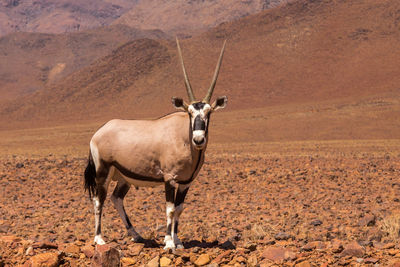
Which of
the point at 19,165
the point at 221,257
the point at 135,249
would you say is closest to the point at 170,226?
the point at 135,249

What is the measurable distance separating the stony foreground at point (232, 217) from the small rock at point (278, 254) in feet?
0.04

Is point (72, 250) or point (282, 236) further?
point (282, 236)

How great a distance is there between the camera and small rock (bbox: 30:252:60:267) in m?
5.66

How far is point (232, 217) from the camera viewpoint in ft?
31.5

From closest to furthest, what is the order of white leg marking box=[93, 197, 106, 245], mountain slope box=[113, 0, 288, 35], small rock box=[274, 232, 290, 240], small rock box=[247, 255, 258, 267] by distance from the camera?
small rock box=[247, 255, 258, 267]
white leg marking box=[93, 197, 106, 245]
small rock box=[274, 232, 290, 240]
mountain slope box=[113, 0, 288, 35]

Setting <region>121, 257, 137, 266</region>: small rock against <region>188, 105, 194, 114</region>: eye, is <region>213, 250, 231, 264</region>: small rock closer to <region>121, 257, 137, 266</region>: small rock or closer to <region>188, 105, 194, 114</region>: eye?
<region>121, 257, 137, 266</region>: small rock

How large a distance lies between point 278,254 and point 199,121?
1991mm

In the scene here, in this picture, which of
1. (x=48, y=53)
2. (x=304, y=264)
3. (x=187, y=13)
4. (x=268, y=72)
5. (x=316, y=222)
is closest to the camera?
(x=304, y=264)

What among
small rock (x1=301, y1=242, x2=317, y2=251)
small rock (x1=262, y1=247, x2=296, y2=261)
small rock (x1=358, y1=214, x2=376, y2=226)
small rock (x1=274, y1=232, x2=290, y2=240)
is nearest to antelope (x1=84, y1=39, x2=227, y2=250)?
small rock (x1=262, y1=247, x2=296, y2=261)

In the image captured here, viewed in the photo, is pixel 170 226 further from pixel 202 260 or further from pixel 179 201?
pixel 202 260

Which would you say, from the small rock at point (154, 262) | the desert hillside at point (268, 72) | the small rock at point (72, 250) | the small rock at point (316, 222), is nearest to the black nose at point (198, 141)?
the small rock at point (154, 262)

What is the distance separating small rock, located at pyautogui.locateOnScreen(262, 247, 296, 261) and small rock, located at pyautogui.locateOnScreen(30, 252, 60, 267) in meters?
2.62

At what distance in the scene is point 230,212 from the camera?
10.0 metres

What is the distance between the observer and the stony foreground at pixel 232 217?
237 inches
